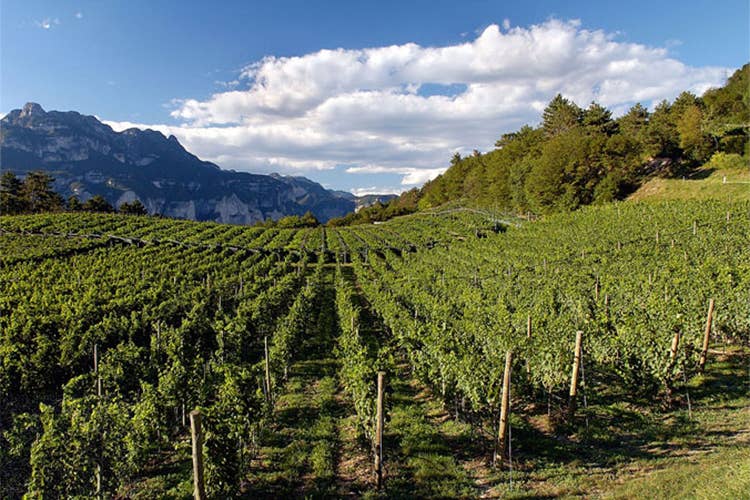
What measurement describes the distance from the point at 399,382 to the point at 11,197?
7588cm

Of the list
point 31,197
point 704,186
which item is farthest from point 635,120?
point 31,197

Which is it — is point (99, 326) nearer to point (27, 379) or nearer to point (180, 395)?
point (27, 379)

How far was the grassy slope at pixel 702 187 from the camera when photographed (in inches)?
1464

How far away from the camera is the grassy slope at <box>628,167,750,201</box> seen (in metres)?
37.2

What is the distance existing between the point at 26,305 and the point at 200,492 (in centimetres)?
1919

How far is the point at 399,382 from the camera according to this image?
1383 cm

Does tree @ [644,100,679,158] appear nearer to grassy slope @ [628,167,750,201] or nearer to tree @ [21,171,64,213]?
grassy slope @ [628,167,750,201]

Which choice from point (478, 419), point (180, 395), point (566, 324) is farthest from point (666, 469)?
point (180, 395)

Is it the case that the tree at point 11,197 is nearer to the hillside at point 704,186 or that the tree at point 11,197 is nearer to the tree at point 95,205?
the tree at point 95,205

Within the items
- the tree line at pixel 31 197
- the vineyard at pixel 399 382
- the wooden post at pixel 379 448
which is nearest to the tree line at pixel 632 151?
the vineyard at pixel 399 382

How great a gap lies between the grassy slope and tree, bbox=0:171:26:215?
90.5 m

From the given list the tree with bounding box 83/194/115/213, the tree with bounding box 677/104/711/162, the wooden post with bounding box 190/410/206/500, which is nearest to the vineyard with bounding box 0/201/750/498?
the wooden post with bounding box 190/410/206/500

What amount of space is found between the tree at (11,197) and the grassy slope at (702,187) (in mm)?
90540

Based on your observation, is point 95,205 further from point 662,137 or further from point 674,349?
point 662,137
